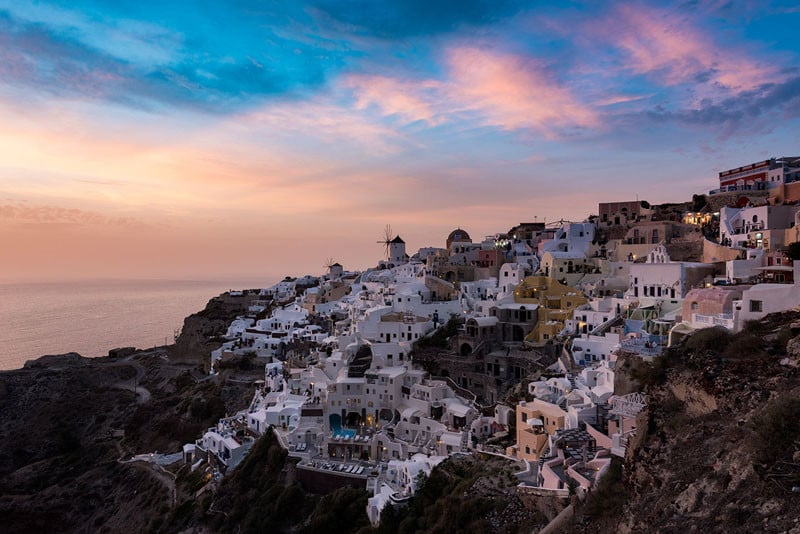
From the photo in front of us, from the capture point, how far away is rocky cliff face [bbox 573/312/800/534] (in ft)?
26.0

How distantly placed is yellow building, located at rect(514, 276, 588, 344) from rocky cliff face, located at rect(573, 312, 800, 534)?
16111 mm

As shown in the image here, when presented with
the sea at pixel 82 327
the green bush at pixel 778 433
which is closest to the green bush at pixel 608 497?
the green bush at pixel 778 433

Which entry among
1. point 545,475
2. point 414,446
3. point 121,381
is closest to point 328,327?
point 414,446

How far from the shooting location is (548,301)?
1348 inches

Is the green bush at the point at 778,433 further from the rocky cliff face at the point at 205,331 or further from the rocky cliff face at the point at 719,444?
the rocky cliff face at the point at 205,331

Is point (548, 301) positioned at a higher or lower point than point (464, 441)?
higher

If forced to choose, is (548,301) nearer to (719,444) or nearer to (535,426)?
(535,426)

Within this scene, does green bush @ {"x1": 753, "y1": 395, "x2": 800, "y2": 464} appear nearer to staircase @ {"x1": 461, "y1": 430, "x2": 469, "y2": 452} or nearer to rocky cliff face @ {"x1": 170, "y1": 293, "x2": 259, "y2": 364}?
staircase @ {"x1": 461, "y1": 430, "x2": 469, "y2": 452}

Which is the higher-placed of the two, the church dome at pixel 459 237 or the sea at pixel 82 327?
the church dome at pixel 459 237

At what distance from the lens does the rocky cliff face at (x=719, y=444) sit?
794cm

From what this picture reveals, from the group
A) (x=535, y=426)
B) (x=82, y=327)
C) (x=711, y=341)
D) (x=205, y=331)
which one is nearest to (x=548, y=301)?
(x=535, y=426)

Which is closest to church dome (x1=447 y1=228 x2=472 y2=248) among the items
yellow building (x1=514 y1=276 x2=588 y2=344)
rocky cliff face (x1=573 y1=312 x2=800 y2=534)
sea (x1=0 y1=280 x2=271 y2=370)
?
yellow building (x1=514 y1=276 x2=588 y2=344)

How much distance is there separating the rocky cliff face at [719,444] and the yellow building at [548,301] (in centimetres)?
1611

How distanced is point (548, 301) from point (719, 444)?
80.5ft
